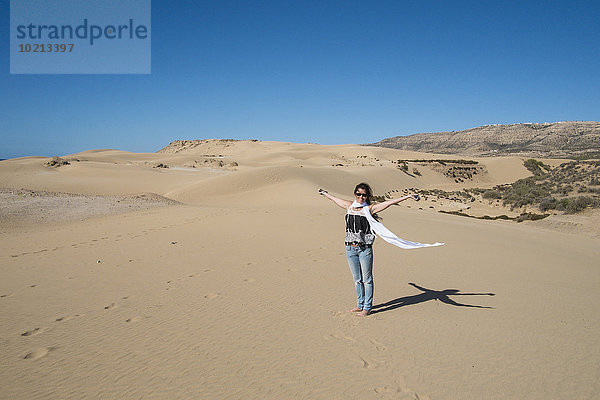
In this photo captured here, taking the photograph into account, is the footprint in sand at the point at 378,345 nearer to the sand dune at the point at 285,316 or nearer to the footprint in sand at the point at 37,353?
the sand dune at the point at 285,316

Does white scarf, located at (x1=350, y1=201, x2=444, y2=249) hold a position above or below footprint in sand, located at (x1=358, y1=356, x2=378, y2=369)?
above

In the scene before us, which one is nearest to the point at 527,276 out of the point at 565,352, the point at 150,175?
the point at 565,352

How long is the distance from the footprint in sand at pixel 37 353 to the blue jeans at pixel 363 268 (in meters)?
3.49

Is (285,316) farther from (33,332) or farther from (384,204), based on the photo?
(33,332)

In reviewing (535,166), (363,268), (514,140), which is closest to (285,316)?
(363,268)

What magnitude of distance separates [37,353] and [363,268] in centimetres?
375

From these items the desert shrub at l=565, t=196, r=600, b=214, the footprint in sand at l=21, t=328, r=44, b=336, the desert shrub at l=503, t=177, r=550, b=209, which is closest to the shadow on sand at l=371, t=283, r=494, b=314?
the footprint in sand at l=21, t=328, r=44, b=336

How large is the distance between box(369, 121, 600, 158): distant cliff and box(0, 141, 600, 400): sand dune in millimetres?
73677

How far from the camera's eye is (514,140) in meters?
94.8

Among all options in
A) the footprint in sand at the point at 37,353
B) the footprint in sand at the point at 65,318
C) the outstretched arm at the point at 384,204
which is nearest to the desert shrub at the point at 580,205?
the outstretched arm at the point at 384,204

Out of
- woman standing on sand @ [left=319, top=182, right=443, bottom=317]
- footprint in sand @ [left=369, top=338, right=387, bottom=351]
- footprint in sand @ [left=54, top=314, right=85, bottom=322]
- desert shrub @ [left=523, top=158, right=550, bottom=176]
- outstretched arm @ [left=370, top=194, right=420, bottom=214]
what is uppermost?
desert shrub @ [left=523, top=158, right=550, bottom=176]

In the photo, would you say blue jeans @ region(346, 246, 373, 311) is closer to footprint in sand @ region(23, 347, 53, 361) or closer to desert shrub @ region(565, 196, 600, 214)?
footprint in sand @ region(23, 347, 53, 361)

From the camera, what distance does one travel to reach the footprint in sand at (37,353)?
137 inches

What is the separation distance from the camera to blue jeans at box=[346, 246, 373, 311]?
174 inches
